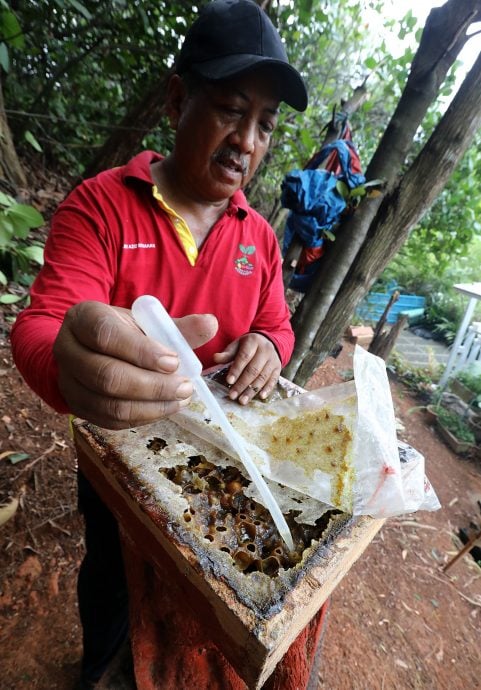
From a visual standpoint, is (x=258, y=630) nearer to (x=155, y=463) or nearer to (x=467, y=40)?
(x=155, y=463)

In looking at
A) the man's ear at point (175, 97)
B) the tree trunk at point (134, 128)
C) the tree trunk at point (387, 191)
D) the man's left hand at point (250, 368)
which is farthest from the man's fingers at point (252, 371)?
the tree trunk at point (134, 128)

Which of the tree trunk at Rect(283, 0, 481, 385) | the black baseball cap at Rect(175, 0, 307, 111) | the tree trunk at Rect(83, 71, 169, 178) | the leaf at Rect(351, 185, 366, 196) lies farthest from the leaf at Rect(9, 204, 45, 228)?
the tree trunk at Rect(83, 71, 169, 178)

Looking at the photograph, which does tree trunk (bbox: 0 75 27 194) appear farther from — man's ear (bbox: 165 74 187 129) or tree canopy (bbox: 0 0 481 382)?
man's ear (bbox: 165 74 187 129)

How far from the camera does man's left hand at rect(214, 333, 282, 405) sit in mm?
1056

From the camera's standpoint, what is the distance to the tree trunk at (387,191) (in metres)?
1.82

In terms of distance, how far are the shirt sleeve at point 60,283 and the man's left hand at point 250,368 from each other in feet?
1.44

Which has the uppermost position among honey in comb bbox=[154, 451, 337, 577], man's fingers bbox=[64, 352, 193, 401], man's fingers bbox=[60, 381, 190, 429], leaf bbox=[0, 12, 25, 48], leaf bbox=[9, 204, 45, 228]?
leaf bbox=[0, 12, 25, 48]

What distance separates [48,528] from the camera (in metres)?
2.08

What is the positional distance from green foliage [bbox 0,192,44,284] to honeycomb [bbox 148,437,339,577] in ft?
5.98

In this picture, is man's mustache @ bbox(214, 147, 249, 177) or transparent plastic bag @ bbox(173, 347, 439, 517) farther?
man's mustache @ bbox(214, 147, 249, 177)

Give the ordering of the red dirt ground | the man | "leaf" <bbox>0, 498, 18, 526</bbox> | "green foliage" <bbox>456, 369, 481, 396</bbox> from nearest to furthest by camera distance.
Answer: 1. the man
2. the red dirt ground
3. "leaf" <bbox>0, 498, 18, 526</bbox>
4. "green foliage" <bbox>456, 369, 481, 396</bbox>

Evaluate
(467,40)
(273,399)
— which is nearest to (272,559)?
(273,399)

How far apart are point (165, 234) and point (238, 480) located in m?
0.84

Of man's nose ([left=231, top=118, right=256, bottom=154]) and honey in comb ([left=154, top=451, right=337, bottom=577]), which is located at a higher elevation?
man's nose ([left=231, top=118, right=256, bottom=154])
